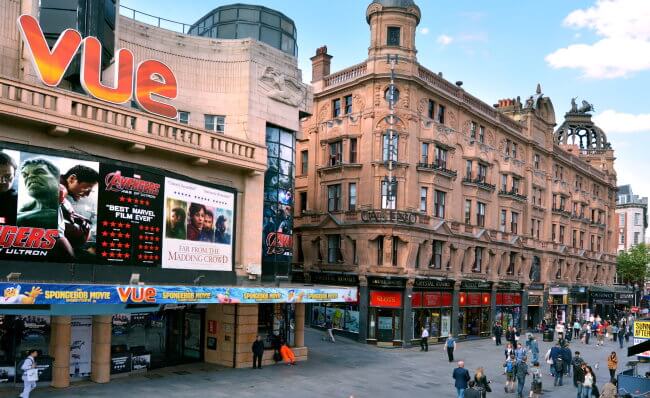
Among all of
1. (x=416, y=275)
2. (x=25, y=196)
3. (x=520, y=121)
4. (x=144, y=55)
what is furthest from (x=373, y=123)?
(x=25, y=196)

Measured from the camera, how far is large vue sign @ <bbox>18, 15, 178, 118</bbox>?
72.3 feet

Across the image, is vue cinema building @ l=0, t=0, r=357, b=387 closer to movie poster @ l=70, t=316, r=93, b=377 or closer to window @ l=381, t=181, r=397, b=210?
movie poster @ l=70, t=316, r=93, b=377

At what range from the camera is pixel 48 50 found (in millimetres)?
22422

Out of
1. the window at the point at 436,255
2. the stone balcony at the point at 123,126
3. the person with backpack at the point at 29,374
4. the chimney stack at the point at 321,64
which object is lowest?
the person with backpack at the point at 29,374

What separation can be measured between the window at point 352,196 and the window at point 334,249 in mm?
2347

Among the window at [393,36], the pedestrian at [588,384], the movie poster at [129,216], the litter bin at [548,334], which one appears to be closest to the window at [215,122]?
the movie poster at [129,216]

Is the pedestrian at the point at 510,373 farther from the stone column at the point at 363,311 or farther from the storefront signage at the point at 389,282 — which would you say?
the stone column at the point at 363,311

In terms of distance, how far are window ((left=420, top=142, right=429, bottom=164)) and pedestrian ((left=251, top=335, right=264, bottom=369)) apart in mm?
20026

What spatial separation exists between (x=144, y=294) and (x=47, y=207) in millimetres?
4522

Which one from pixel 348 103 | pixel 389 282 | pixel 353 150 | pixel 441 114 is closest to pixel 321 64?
pixel 348 103

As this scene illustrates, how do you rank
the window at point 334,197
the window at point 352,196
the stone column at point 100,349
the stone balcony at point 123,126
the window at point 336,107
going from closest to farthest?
the stone balcony at point 123,126
the stone column at point 100,349
the window at point 352,196
the window at point 334,197
the window at point 336,107

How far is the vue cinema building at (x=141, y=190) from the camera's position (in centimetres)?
2161

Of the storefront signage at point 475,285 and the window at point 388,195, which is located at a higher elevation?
the window at point 388,195

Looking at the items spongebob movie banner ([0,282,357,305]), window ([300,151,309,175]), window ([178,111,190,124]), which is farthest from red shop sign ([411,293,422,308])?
window ([178,111,190,124])
